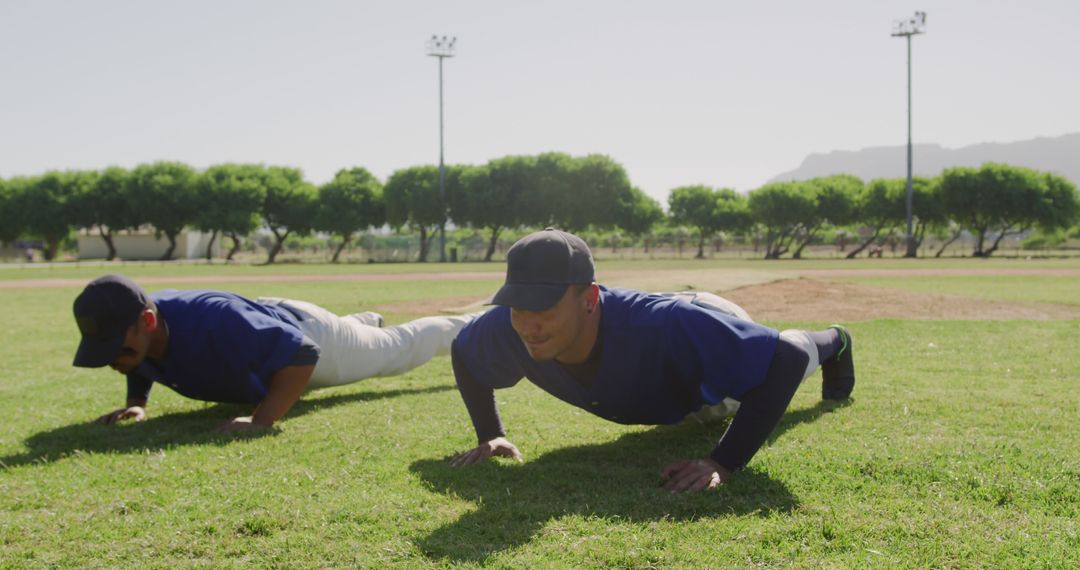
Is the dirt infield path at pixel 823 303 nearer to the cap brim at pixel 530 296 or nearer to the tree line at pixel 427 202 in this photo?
the cap brim at pixel 530 296

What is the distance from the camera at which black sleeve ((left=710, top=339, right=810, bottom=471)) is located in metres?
4.00

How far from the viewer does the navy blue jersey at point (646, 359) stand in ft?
13.0

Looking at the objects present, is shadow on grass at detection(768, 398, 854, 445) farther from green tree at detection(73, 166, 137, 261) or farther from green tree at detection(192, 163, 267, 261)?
green tree at detection(73, 166, 137, 261)

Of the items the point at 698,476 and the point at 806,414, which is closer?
the point at 698,476

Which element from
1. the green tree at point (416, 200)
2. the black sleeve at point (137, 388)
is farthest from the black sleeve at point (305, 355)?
the green tree at point (416, 200)

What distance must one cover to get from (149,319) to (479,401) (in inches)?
85.7

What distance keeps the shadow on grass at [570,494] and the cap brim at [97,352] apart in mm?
1941

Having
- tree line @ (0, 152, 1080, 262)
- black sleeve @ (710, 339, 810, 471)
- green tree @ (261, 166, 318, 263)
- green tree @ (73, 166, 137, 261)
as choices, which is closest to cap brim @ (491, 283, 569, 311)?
black sleeve @ (710, 339, 810, 471)

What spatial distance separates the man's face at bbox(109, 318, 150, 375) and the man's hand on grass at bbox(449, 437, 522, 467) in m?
2.07

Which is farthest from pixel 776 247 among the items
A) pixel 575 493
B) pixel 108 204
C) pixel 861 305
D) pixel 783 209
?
pixel 575 493

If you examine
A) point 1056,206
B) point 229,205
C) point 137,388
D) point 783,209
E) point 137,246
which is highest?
point 229,205

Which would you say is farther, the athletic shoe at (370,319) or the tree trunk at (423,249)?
the tree trunk at (423,249)

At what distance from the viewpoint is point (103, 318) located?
5086mm

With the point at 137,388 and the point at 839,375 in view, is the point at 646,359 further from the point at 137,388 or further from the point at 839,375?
the point at 137,388
